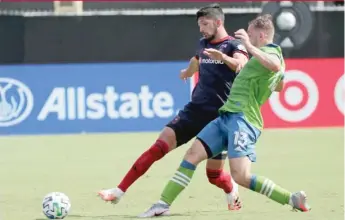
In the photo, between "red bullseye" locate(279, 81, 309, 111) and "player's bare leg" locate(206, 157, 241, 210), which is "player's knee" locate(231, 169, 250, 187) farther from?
"red bullseye" locate(279, 81, 309, 111)

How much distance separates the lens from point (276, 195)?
8898 mm

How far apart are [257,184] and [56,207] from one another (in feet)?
5.74

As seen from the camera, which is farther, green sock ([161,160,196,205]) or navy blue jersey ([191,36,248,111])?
navy blue jersey ([191,36,248,111])

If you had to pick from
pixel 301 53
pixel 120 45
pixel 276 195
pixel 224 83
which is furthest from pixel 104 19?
pixel 276 195

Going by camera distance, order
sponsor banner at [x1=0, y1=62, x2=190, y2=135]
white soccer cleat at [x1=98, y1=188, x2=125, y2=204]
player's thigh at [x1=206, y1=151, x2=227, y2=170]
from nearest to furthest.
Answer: white soccer cleat at [x1=98, y1=188, x2=125, y2=204], player's thigh at [x1=206, y1=151, x2=227, y2=170], sponsor banner at [x1=0, y1=62, x2=190, y2=135]

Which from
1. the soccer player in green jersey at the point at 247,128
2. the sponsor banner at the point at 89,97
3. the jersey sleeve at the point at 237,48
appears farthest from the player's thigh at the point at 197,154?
the sponsor banner at the point at 89,97

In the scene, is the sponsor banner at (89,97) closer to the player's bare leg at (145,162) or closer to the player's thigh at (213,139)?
the player's bare leg at (145,162)

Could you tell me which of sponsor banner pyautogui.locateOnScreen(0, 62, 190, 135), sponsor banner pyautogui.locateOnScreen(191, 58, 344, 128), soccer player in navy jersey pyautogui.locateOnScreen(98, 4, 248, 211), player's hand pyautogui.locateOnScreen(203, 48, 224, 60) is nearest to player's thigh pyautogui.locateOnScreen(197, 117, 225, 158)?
player's hand pyautogui.locateOnScreen(203, 48, 224, 60)

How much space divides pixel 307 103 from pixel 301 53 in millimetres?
947

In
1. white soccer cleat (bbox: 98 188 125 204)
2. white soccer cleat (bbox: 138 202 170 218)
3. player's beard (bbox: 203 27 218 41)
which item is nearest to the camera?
white soccer cleat (bbox: 138 202 170 218)

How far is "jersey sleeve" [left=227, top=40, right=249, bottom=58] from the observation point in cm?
950

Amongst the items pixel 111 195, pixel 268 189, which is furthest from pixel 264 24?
pixel 111 195

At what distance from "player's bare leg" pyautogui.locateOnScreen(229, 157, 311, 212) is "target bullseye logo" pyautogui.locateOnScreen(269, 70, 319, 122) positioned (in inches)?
373

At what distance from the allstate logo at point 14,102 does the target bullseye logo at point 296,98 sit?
14.1 feet
